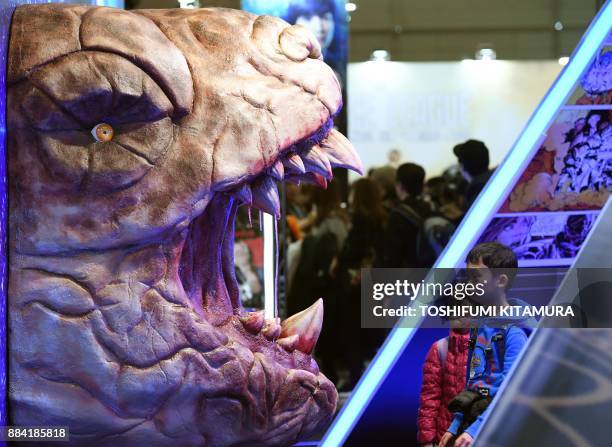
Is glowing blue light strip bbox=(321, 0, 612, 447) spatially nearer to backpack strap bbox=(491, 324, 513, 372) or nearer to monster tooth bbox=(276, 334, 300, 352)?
backpack strap bbox=(491, 324, 513, 372)

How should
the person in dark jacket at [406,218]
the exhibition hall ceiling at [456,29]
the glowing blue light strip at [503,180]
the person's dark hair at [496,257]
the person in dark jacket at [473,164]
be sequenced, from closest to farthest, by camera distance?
1. the person's dark hair at [496,257]
2. the glowing blue light strip at [503,180]
3. the person in dark jacket at [473,164]
4. the person in dark jacket at [406,218]
5. the exhibition hall ceiling at [456,29]

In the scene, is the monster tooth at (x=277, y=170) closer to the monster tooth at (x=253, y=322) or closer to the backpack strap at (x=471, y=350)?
the monster tooth at (x=253, y=322)

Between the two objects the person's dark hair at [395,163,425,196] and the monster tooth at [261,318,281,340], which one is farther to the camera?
the person's dark hair at [395,163,425,196]

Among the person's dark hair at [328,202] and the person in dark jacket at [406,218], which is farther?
the person's dark hair at [328,202]

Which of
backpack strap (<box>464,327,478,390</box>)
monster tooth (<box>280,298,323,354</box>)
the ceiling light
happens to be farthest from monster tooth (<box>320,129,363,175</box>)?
the ceiling light

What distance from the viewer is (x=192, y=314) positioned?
4.44 feet

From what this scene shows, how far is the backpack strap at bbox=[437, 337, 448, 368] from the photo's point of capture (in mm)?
2234

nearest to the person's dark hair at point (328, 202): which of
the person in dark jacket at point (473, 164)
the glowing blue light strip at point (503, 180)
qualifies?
the person in dark jacket at point (473, 164)

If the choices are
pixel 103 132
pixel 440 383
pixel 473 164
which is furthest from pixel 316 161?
Result: pixel 473 164

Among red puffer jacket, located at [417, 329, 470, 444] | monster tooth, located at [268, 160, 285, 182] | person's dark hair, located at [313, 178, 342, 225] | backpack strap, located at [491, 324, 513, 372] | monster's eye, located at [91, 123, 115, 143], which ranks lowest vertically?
red puffer jacket, located at [417, 329, 470, 444]

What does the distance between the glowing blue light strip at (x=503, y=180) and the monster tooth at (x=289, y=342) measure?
0.87m

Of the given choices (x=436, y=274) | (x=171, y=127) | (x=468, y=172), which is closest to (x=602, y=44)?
(x=436, y=274)

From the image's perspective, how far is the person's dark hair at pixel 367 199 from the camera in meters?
3.54

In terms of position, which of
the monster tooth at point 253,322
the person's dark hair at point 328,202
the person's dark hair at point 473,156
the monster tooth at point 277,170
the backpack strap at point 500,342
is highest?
the monster tooth at point 277,170
